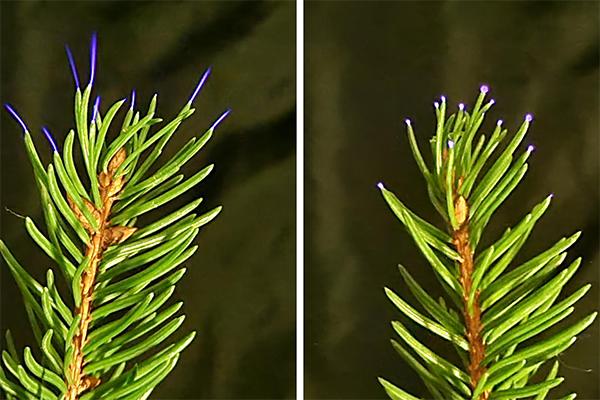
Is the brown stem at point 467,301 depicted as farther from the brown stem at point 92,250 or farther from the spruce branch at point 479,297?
the brown stem at point 92,250

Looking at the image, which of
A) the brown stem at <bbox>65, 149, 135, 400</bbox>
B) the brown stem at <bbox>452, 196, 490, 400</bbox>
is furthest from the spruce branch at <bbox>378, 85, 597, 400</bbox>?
the brown stem at <bbox>65, 149, 135, 400</bbox>

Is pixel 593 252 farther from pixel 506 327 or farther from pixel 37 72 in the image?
pixel 37 72

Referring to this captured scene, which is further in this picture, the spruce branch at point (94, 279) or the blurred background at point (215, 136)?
the blurred background at point (215, 136)

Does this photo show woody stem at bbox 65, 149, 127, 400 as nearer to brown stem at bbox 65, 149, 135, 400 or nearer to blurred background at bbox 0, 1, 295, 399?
brown stem at bbox 65, 149, 135, 400

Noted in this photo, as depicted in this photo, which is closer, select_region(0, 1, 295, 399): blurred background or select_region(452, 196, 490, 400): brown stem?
select_region(452, 196, 490, 400): brown stem

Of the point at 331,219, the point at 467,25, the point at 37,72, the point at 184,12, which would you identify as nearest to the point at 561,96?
the point at 467,25

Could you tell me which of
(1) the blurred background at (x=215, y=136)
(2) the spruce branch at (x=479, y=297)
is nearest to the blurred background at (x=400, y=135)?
(1) the blurred background at (x=215, y=136)
